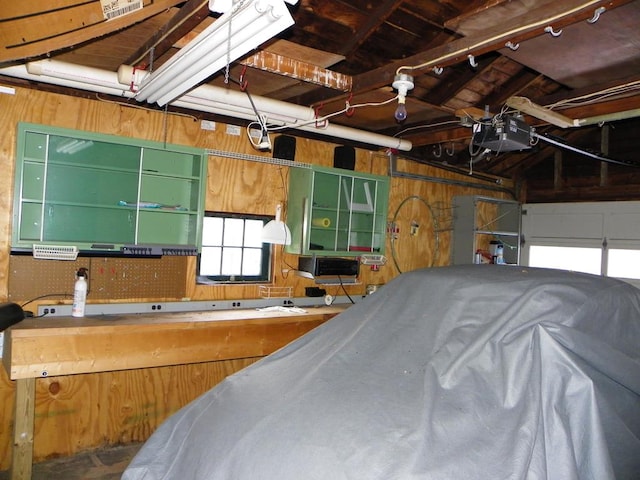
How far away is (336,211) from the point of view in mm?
4043

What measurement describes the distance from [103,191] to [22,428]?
146cm

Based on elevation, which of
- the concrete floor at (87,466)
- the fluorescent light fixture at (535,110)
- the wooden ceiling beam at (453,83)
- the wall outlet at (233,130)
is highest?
the wooden ceiling beam at (453,83)

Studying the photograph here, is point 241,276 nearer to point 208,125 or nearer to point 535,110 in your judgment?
point 208,125

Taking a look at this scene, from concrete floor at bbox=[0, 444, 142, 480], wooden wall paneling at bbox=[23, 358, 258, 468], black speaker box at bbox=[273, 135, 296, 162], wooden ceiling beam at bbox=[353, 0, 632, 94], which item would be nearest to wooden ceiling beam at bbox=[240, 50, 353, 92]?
wooden ceiling beam at bbox=[353, 0, 632, 94]

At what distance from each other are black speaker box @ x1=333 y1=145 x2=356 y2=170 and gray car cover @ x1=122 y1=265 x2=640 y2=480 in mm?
2254

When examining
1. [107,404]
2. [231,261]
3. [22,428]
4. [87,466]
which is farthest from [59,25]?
[87,466]

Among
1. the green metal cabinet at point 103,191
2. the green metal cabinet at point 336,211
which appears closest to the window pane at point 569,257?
the green metal cabinet at point 336,211

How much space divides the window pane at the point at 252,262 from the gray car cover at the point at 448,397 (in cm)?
182

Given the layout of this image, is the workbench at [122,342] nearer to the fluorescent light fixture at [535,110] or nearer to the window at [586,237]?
the fluorescent light fixture at [535,110]

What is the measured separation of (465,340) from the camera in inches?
72.5

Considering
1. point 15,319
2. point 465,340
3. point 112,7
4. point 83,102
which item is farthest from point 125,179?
point 465,340

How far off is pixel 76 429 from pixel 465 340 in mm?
2774

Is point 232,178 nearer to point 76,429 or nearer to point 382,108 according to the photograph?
point 382,108

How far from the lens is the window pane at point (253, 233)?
395 centimetres
